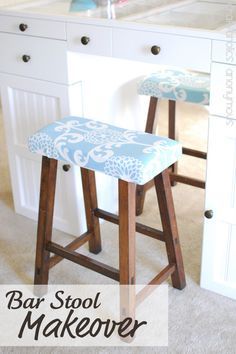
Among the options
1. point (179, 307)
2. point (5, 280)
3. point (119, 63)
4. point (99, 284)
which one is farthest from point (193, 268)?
point (119, 63)

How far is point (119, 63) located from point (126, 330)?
A: 1.04 meters

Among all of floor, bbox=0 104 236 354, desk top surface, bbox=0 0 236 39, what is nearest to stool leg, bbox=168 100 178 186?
floor, bbox=0 104 236 354

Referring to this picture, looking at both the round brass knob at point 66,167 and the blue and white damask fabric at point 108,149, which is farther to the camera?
the round brass knob at point 66,167

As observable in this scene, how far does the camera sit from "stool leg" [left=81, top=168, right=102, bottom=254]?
184 centimetres

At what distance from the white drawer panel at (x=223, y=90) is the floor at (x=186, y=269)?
2.14ft

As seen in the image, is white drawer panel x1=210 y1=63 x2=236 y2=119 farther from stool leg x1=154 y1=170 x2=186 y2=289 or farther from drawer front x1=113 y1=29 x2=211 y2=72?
stool leg x1=154 y1=170 x2=186 y2=289

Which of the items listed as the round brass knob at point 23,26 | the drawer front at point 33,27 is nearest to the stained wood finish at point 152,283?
the drawer front at point 33,27

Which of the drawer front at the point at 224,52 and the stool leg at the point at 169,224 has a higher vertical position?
the drawer front at the point at 224,52

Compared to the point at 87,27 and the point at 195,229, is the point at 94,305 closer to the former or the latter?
the point at 195,229

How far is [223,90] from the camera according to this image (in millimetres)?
1523

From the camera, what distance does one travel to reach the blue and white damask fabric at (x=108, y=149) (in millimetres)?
1431

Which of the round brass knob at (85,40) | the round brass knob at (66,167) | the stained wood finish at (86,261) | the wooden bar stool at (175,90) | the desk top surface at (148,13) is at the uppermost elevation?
the desk top surface at (148,13)

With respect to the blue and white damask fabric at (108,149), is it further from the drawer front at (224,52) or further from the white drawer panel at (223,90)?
the drawer front at (224,52)

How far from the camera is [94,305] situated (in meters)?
1.78
